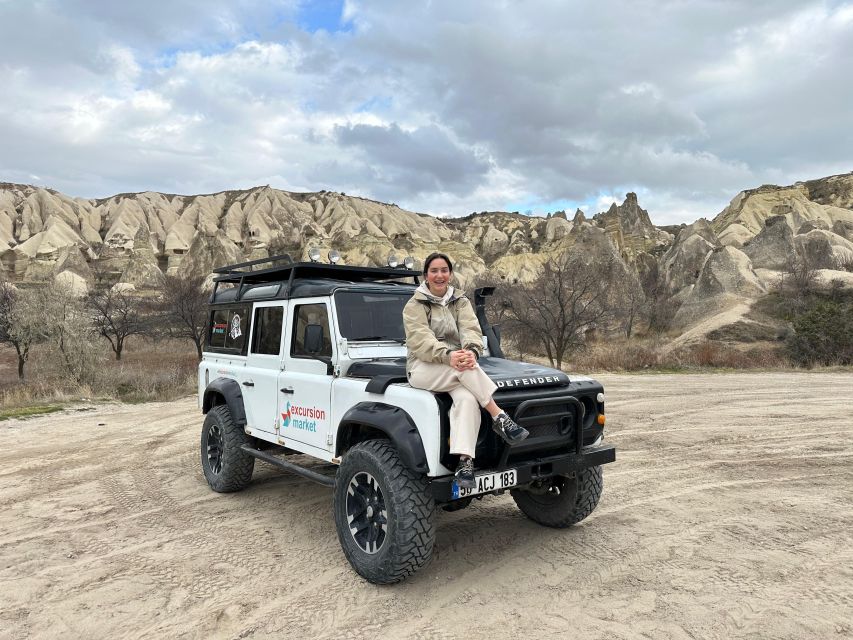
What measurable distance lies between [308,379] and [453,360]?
1.82 metres

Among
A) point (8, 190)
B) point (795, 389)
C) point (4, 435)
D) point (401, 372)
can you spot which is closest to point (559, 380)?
point (401, 372)

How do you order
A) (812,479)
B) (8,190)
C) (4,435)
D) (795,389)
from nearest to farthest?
(812,479), (4,435), (795,389), (8,190)

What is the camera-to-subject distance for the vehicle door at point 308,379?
5.00m

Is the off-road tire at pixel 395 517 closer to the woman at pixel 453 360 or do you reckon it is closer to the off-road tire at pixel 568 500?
the woman at pixel 453 360

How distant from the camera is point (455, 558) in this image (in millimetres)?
4730

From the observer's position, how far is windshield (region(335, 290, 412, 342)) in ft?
17.2

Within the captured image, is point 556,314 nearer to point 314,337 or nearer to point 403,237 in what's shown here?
point 314,337

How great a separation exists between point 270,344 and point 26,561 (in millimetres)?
2736

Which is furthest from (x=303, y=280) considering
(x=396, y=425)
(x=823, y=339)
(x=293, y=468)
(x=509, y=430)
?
(x=823, y=339)

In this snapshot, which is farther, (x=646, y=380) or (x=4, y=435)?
(x=646, y=380)

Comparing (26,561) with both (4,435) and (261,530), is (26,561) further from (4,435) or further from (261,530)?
(4,435)

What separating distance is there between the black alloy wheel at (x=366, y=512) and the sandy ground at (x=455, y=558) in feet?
1.04

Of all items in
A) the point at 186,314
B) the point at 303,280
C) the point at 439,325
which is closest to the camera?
the point at 439,325

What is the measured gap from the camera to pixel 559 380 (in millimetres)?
4574
